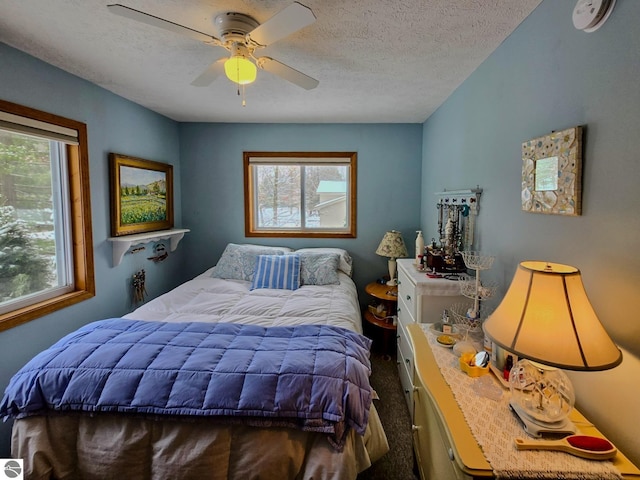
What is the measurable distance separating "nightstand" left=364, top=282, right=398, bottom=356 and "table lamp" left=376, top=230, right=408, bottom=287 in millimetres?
143

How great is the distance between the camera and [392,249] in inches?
128

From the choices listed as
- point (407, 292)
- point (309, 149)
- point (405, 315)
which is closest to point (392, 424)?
point (405, 315)

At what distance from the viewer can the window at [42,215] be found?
76.0 inches

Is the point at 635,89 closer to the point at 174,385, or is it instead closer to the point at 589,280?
the point at 589,280

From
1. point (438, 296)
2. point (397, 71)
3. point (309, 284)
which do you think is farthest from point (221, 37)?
point (309, 284)

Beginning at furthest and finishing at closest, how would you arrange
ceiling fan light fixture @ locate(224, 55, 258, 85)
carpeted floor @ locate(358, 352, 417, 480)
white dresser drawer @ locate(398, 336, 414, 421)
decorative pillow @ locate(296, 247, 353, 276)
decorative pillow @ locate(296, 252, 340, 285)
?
1. decorative pillow @ locate(296, 247, 353, 276)
2. decorative pillow @ locate(296, 252, 340, 285)
3. white dresser drawer @ locate(398, 336, 414, 421)
4. carpeted floor @ locate(358, 352, 417, 480)
5. ceiling fan light fixture @ locate(224, 55, 258, 85)

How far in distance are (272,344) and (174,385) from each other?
0.49 metres

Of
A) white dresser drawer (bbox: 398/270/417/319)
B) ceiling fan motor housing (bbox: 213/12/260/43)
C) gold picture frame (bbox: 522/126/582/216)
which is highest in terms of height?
ceiling fan motor housing (bbox: 213/12/260/43)

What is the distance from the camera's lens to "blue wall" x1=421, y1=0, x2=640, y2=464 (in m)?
0.94

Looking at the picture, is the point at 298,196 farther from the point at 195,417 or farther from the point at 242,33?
the point at 195,417

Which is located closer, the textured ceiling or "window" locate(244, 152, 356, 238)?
the textured ceiling

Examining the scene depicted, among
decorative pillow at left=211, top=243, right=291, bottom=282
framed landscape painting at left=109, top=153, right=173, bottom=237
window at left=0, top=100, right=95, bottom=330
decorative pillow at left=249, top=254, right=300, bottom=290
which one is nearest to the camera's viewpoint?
window at left=0, top=100, right=95, bottom=330

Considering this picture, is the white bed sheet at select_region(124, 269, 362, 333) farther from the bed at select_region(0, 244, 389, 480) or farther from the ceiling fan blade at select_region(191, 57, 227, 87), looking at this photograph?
the ceiling fan blade at select_region(191, 57, 227, 87)

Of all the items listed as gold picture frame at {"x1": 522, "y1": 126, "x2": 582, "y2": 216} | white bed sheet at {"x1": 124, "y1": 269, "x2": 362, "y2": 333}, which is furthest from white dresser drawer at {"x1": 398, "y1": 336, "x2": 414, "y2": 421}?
gold picture frame at {"x1": 522, "y1": 126, "x2": 582, "y2": 216}
